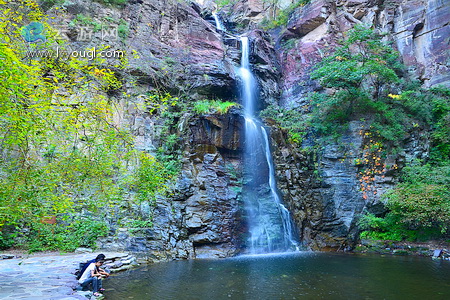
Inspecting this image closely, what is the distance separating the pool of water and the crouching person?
1.08 feet

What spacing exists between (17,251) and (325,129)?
14874mm

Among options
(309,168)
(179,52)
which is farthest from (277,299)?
(179,52)

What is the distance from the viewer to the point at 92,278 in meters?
5.91

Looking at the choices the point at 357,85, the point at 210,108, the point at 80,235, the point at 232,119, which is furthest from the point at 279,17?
the point at 80,235

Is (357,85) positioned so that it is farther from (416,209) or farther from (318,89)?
(416,209)

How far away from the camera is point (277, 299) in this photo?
6.12m

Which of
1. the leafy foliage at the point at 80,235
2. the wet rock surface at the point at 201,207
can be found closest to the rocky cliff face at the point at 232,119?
the wet rock surface at the point at 201,207

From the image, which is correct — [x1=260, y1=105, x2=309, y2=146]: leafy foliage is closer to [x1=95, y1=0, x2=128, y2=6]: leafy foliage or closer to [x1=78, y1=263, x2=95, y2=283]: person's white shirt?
[x1=95, y1=0, x2=128, y2=6]: leafy foliage

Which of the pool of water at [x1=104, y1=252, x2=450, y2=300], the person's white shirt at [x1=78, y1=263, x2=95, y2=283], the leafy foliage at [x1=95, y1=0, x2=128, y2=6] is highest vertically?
the leafy foliage at [x1=95, y1=0, x2=128, y2=6]

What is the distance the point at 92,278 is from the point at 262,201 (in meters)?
10.2

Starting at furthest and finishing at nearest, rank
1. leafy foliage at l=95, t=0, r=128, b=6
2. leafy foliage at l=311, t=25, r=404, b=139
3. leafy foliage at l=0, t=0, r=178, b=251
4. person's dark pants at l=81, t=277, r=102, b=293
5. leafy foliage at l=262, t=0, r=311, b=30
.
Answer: leafy foliage at l=262, t=0, r=311, b=30, leafy foliage at l=95, t=0, r=128, b=6, leafy foliage at l=311, t=25, r=404, b=139, person's dark pants at l=81, t=277, r=102, b=293, leafy foliage at l=0, t=0, r=178, b=251

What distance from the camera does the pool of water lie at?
644cm

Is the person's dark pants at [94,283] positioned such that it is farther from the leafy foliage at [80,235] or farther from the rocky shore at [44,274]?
the leafy foliage at [80,235]

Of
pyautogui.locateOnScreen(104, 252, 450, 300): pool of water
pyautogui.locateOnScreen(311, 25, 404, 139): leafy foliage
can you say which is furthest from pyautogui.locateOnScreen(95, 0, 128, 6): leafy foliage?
pyautogui.locateOnScreen(104, 252, 450, 300): pool of water
